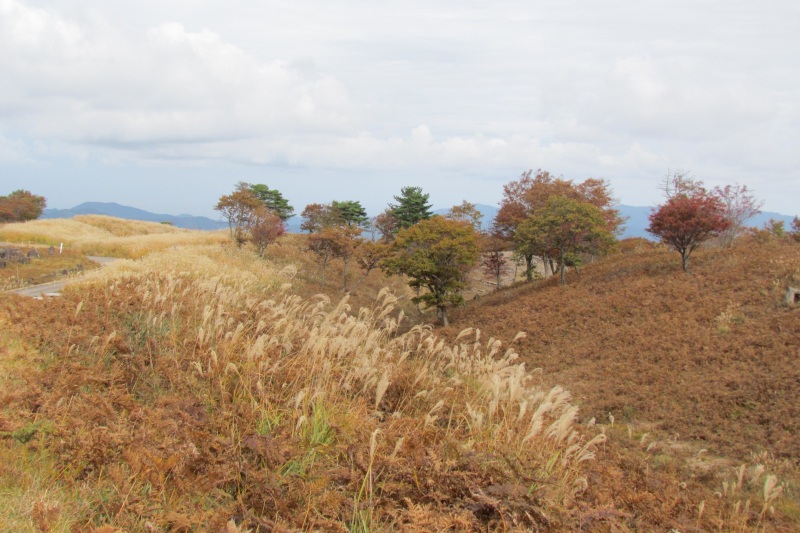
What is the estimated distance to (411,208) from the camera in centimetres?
5738

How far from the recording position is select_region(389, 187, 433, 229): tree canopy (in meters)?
56.8

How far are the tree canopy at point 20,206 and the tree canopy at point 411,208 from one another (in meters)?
45.7

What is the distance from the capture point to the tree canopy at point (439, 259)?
30.2 m

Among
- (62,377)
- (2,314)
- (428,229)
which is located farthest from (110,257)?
(62,377)

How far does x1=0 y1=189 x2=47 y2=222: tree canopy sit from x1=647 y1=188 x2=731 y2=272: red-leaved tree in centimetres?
6830

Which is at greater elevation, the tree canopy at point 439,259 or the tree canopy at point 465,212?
the tree canopy at point 465,212

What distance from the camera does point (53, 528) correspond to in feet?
8.69

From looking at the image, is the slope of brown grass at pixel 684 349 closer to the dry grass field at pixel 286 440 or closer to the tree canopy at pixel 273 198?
the dry grass field at pixel 286 440

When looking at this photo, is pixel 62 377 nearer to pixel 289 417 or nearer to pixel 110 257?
pixel 289 417

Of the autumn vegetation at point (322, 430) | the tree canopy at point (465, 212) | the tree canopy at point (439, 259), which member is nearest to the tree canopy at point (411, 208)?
the tree canopy at point (465, 212)

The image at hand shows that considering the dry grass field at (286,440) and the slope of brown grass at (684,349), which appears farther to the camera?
the slope of brown grass at (684,349)

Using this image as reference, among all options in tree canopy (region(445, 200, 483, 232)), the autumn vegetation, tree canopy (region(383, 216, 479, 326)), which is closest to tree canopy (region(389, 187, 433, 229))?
tree canopy (region(445, 200, 483, 232))

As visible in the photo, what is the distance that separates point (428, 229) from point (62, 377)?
1077 inches

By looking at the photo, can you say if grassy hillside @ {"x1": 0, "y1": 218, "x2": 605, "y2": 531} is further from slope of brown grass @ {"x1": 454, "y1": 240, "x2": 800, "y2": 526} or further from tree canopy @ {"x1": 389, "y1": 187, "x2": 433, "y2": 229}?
tree canopy @ {"x1": 389, "y1": 187, "x2": 433, "y2": 229}
